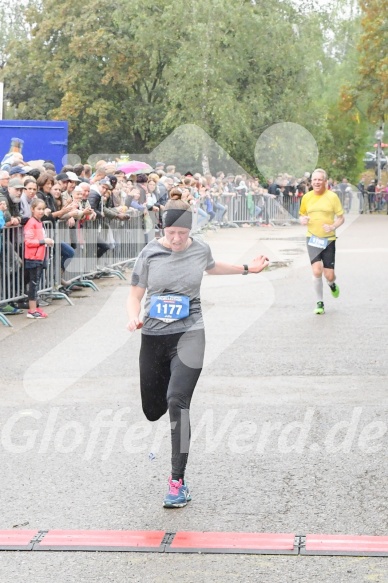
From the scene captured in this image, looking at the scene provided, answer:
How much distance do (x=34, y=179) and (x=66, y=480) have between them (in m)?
8.80

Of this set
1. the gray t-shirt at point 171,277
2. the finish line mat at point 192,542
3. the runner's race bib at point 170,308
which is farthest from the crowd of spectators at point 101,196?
the finish line mat at point 192,542

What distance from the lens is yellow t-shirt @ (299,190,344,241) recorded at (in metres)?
15.0

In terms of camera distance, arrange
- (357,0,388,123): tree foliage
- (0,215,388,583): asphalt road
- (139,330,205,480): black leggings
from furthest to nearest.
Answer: (357,0,388,123): tree foliage < (139,330,205,480): black leggings < (0,215,388,583): asphalt road

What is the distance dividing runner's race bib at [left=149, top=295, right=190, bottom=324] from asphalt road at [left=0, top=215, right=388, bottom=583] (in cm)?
94

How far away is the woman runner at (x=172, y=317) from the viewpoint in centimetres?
655

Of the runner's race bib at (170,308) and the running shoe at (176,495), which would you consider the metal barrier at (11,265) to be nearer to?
the runner's race bib at (170,308)

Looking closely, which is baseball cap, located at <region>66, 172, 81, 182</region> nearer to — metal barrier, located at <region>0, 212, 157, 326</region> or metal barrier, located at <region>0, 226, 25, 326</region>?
metal barrier, located at <region>0, 212, 157, 326</region>

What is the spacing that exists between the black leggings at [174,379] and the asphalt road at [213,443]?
0.32 meters

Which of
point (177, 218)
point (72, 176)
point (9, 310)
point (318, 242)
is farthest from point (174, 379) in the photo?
point (72, 176)

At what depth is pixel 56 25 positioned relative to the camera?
59.9 meters

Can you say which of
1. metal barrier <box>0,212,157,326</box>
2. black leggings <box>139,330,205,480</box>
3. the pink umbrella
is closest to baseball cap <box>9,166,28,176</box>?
metal barrier <box>0,212,157,326</box>

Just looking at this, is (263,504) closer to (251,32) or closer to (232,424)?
(232,424)

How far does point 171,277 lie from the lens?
667cm

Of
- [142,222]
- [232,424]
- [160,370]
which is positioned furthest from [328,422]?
[142,222]
